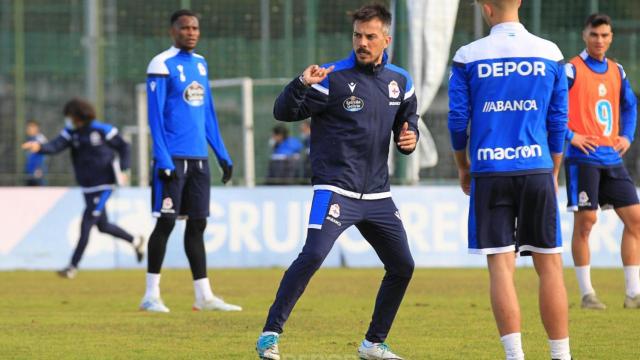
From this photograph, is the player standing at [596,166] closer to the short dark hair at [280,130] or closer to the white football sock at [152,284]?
the white football sock at [152,284]

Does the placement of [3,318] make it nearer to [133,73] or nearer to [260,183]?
[260,183]

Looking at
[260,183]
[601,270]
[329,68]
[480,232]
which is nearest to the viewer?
[480,232]

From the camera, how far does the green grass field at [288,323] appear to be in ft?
29.4

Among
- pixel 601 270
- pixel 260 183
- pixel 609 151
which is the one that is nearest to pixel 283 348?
pixel 609 151

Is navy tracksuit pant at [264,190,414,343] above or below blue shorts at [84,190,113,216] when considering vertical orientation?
above

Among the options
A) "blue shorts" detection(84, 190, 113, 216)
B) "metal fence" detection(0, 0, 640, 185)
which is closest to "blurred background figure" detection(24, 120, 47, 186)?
"metal fence" detection(0, 0, 640, 185)

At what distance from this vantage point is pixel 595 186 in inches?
464

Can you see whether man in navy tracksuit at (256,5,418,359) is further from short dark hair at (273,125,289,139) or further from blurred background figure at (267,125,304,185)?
short dark hair at (273,125,289,139)

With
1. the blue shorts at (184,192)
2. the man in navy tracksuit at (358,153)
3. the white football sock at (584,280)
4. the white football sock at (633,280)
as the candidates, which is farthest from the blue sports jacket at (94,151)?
the man in navy tracksuit at (358,153)

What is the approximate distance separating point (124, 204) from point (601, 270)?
6.64 m

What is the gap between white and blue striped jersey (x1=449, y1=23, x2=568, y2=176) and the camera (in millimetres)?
7344

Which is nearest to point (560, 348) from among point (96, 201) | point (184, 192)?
point (184, 192)

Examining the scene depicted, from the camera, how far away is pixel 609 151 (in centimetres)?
1186

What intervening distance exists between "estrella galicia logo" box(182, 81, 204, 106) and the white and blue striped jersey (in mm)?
4666
